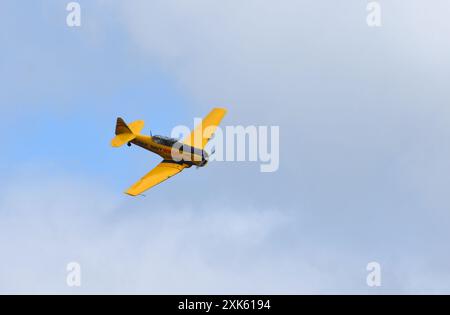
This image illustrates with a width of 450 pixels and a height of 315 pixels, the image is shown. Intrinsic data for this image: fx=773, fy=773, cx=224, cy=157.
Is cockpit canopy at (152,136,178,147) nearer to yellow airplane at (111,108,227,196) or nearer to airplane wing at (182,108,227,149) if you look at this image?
yellow airplane at (111,108,227,196)

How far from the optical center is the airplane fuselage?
6042 cm

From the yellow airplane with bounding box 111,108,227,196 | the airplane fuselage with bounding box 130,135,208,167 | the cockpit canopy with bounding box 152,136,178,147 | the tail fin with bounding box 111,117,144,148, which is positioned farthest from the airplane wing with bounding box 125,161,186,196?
the tail fin with bounding box 111,117,144,148

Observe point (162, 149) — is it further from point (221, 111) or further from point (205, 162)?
point (221, 111)

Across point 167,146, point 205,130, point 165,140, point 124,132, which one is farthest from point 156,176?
point 205,130

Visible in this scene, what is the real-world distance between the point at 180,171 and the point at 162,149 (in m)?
3.32

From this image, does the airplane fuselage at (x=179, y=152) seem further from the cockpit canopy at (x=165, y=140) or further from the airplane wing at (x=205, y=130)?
the airplane wing at (x=205, y=130)

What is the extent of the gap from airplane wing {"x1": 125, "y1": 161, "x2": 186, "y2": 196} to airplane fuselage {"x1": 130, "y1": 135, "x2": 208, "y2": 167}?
0.57 meters

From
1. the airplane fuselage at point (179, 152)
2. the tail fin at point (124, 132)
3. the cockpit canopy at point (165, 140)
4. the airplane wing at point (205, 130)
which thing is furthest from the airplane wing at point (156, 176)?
the tail fin at point (124, 132)

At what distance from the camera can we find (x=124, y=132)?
211ft

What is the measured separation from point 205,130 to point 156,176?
30.1ft

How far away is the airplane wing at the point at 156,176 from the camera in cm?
5631

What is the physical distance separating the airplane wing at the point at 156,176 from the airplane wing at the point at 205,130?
280 centimetres
